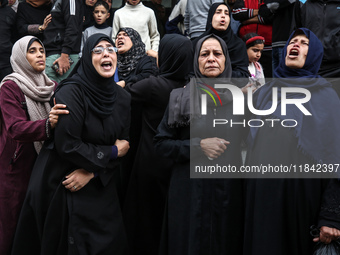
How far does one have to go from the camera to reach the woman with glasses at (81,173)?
3.00m

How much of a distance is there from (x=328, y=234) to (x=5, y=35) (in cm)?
498

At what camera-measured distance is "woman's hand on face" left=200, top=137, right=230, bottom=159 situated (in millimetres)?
2934

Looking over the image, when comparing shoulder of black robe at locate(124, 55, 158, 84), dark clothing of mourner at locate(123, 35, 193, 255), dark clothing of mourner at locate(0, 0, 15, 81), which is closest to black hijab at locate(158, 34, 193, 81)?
dark clothing of mourner at locate(123, 35, 193, 255)

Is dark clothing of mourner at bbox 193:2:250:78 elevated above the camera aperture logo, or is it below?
above

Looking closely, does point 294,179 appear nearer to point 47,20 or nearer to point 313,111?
point 313,111

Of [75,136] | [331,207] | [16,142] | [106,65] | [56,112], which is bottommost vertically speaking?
[331,207]

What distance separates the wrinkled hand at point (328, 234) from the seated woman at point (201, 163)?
0.59 metres

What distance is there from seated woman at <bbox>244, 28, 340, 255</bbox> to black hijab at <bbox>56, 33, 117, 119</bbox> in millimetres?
1080

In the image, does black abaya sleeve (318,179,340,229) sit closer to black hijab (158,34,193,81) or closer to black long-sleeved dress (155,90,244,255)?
black long-sleeved dress (155,90,244,255)

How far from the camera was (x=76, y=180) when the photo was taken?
3.05m

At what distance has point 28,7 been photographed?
19.9 ft

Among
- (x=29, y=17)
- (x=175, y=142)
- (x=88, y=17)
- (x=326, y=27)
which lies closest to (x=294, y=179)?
(x=175, y=142)

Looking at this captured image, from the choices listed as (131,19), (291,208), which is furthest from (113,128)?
(131,19)

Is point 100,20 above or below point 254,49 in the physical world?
above
